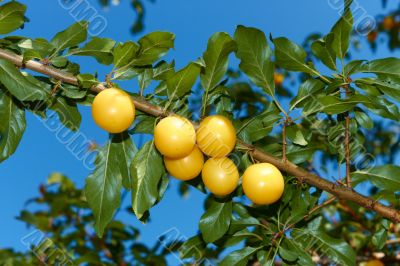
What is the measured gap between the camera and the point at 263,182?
5.68 feet

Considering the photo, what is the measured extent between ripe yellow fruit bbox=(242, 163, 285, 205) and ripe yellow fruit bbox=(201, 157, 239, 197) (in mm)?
54

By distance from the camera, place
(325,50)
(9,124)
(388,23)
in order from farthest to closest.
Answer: (388,23) → (325,50) → (9,124)

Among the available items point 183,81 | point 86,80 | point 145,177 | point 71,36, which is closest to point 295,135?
point 183,81

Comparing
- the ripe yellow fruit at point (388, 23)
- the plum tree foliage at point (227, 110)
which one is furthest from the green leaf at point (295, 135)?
the ripe yellow fruit at point (388, 23)

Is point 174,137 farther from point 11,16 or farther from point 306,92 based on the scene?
point 11,16

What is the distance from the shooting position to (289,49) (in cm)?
194

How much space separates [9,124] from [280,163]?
113cm

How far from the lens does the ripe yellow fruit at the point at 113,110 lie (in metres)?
Result: 1.64

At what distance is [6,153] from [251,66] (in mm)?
1065

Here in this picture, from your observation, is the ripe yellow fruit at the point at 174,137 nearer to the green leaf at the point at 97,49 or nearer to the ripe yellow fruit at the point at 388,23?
the green leaf at the point at 97,49

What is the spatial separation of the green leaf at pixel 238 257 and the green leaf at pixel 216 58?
2.55ft

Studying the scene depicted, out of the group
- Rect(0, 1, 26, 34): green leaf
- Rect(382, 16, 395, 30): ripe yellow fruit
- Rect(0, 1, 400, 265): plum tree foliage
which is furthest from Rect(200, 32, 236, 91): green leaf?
Rect(382, 16, 395, 30): ripe yellow fruit

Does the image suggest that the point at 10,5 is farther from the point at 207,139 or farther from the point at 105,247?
the point at 105,247

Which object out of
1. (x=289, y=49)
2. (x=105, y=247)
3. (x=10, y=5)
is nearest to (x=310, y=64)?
(x=289, y=49)
